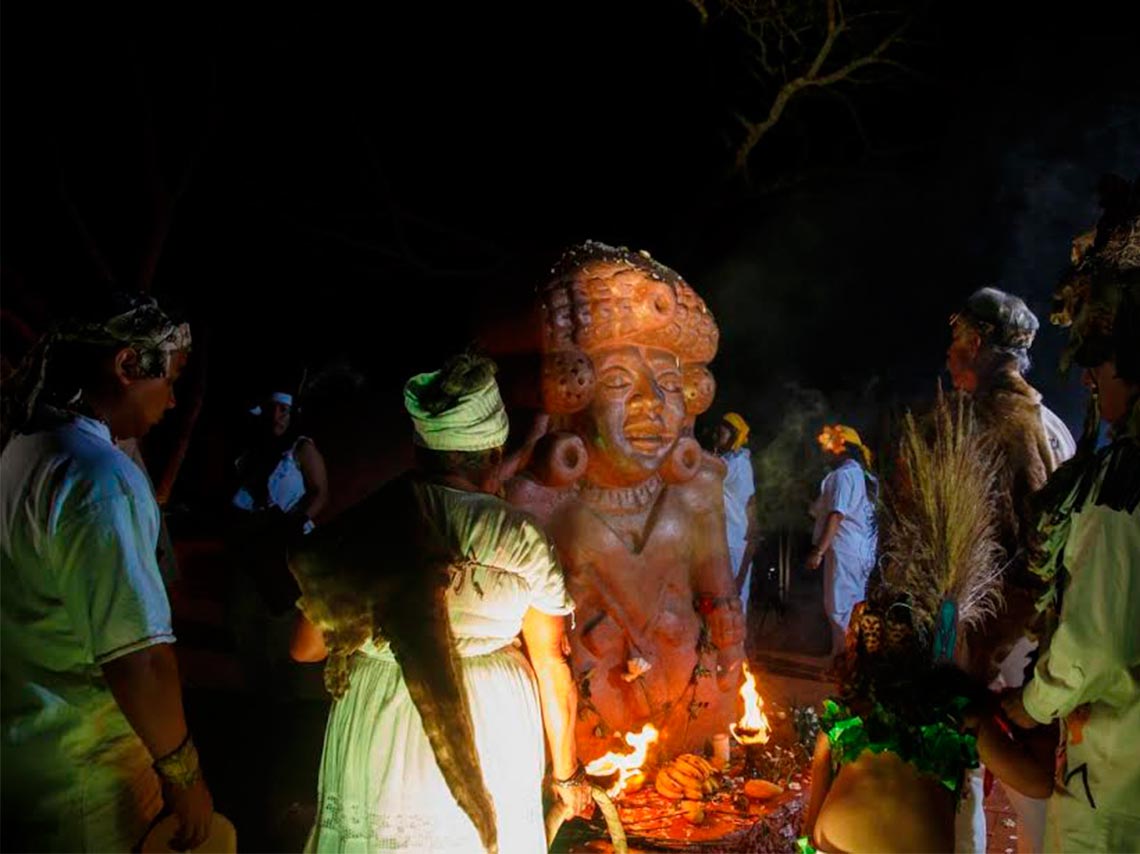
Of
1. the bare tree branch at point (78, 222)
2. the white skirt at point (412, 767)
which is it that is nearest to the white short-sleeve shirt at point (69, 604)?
the white skirt at point (412, 767)

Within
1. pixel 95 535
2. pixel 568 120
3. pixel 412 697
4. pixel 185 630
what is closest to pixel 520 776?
pixel 412 697

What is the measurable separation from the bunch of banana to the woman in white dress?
2.13m

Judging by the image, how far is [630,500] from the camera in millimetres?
5723

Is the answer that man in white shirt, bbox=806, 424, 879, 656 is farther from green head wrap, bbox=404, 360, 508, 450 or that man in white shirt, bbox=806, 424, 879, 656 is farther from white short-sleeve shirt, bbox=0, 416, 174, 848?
white short-sleeve shirt, bbox=0, 416, 174, 848

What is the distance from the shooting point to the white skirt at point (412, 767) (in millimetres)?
3240

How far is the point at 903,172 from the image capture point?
43.8 feet

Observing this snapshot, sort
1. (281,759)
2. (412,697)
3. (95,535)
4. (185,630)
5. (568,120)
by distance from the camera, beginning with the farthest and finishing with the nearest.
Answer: (568,120) < (185,630) < (281,759) < (412,697) < (95,535)

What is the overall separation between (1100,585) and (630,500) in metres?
3.22

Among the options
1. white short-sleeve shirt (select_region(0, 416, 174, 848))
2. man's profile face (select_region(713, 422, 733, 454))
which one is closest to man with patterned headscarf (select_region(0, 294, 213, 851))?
white short-sleeve shirt (select_region(0, 416, 174, 848))

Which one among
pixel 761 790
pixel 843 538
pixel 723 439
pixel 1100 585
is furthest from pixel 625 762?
pixel 723 439

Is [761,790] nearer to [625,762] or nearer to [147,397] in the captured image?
[625,762]

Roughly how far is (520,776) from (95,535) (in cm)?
166

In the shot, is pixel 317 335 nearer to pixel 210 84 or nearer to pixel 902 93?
pixel 210 84

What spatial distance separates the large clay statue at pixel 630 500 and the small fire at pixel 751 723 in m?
0.15
